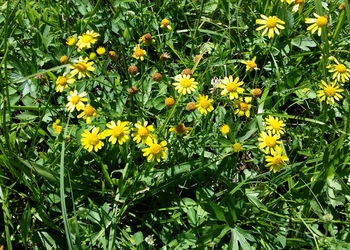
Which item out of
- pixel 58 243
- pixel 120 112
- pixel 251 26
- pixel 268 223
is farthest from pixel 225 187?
pixel 251 26

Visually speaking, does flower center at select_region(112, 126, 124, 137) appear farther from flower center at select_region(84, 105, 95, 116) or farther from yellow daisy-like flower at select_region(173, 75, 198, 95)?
yellow daisy-like flower at select_region(173, 75, 198, 95)

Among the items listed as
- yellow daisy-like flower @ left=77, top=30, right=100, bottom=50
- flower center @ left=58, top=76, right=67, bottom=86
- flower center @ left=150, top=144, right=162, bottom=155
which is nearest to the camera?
flower center @ left=150, top=144, right=162, bottom=155

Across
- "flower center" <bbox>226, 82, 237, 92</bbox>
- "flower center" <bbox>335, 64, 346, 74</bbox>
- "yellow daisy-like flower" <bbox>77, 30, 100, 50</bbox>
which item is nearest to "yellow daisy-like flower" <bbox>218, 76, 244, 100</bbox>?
"flower center" <bbox>226, 82, 237, 92</bbox>

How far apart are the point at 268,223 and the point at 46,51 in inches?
46.8

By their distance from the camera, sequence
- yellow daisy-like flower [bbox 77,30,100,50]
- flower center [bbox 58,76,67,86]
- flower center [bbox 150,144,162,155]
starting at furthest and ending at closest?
yellow daisy-like flower [bbox 77,30,100,50], flower center [bbox 58,76,67,86], flower center [bbox 150,144,162,155]

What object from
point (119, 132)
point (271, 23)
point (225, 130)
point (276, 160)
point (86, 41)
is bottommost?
point (276, 160)

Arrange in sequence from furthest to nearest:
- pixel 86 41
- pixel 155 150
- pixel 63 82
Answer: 1. pixel 86 41
2. pixel 63 82
3. pixel 155 150

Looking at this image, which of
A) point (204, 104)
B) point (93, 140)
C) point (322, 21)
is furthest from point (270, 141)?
point (93, 140)

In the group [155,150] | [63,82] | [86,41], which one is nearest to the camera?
[155,150]

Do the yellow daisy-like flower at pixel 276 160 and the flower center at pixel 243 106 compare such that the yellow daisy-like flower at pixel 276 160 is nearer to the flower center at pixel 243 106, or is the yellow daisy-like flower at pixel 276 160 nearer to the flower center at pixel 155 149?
the flower center at pixel 243 106

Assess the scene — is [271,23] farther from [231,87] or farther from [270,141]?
[270,141]

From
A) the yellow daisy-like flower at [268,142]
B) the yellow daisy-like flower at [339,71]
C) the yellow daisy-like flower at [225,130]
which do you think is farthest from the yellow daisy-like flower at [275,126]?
the yellow daisy-like flower at [339,71]

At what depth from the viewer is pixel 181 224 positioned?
66.0 inches

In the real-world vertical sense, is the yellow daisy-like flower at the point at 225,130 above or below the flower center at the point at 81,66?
below
